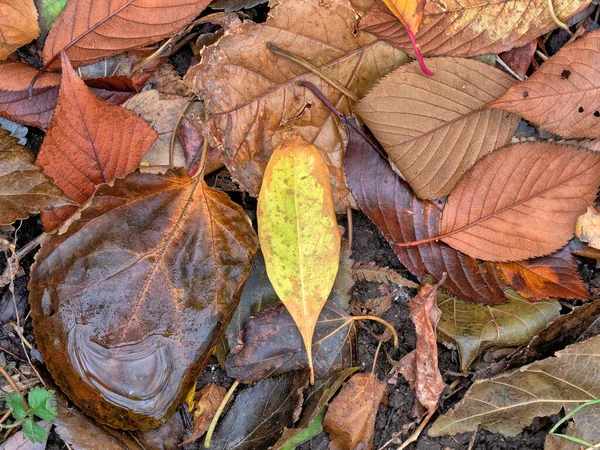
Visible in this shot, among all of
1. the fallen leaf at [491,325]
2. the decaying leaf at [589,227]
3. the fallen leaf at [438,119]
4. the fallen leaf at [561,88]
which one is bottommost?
the fallen leaf at [491,325]

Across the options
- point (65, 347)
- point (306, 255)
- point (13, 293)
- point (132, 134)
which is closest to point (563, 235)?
point (306, 255)

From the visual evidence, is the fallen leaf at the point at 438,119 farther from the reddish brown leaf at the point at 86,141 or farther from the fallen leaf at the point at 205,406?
the fallen leaf at the point at 205,406

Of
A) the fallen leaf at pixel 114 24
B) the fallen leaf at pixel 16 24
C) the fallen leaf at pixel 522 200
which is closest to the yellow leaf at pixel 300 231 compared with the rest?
the fallen leaf at pixel 522 200

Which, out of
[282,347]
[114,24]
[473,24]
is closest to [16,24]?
[114,24]

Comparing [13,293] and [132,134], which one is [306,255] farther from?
[13,293]

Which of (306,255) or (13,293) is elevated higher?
(306,255)

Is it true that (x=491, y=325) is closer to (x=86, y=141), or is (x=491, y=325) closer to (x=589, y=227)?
(x=589, y=227)

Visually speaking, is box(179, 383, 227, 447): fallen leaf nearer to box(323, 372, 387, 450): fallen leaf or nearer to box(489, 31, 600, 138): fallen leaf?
box(323, 372, 387, 450): fallen leaf
